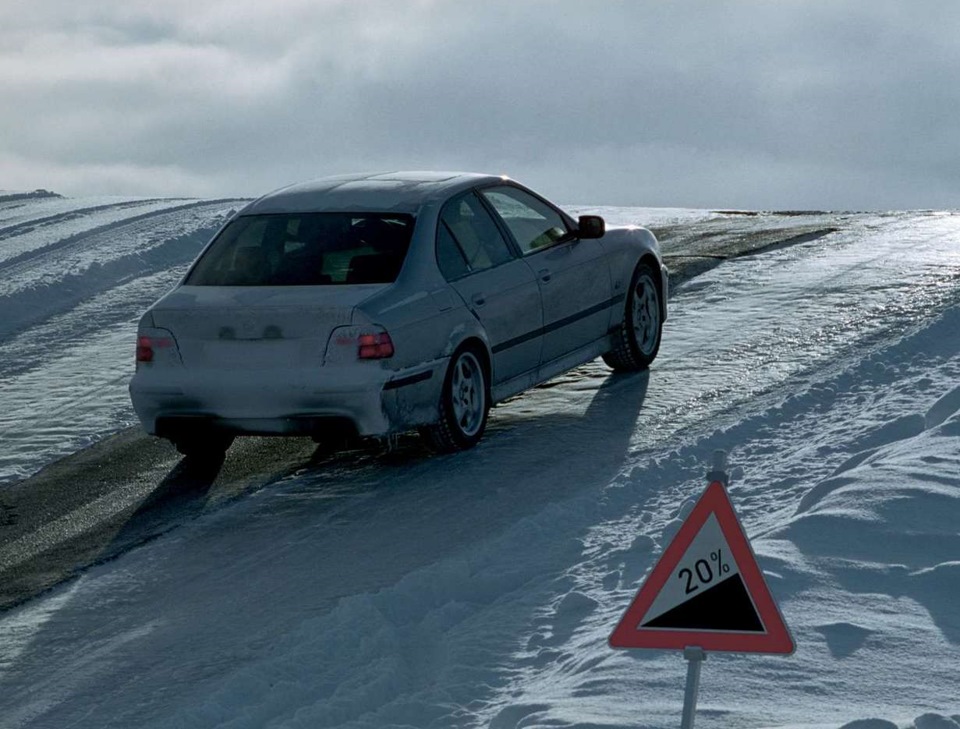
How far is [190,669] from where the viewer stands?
6.45 m

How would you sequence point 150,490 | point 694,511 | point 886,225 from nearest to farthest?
point 694,511 → point 150,490 → point 886,225

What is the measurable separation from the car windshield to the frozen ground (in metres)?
1.11

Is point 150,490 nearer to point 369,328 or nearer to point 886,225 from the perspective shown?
point 369,328

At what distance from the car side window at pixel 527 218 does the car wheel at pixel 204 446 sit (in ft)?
7.01

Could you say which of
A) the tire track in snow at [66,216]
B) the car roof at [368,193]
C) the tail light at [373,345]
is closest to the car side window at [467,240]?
the car roof at [368,193]

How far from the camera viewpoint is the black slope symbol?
4691mm

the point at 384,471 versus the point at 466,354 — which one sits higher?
the point at 466,354

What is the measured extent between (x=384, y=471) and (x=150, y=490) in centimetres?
129

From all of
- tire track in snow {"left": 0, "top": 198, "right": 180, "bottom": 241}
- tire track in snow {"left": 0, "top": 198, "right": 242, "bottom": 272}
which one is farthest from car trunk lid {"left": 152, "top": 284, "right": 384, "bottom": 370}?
tire track in snow {"left": 0, "top": 198, "right": 180, "bottom": 241}

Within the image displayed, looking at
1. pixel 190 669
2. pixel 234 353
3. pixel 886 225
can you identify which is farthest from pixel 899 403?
pixel 886 225

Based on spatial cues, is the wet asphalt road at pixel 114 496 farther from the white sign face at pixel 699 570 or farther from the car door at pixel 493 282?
the white sign face at pixel 699 570

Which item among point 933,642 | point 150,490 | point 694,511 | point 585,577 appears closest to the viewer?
point 694,511

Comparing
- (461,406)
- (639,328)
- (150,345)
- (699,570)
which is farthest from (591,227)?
(699,570)

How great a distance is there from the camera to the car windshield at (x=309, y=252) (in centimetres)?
920
